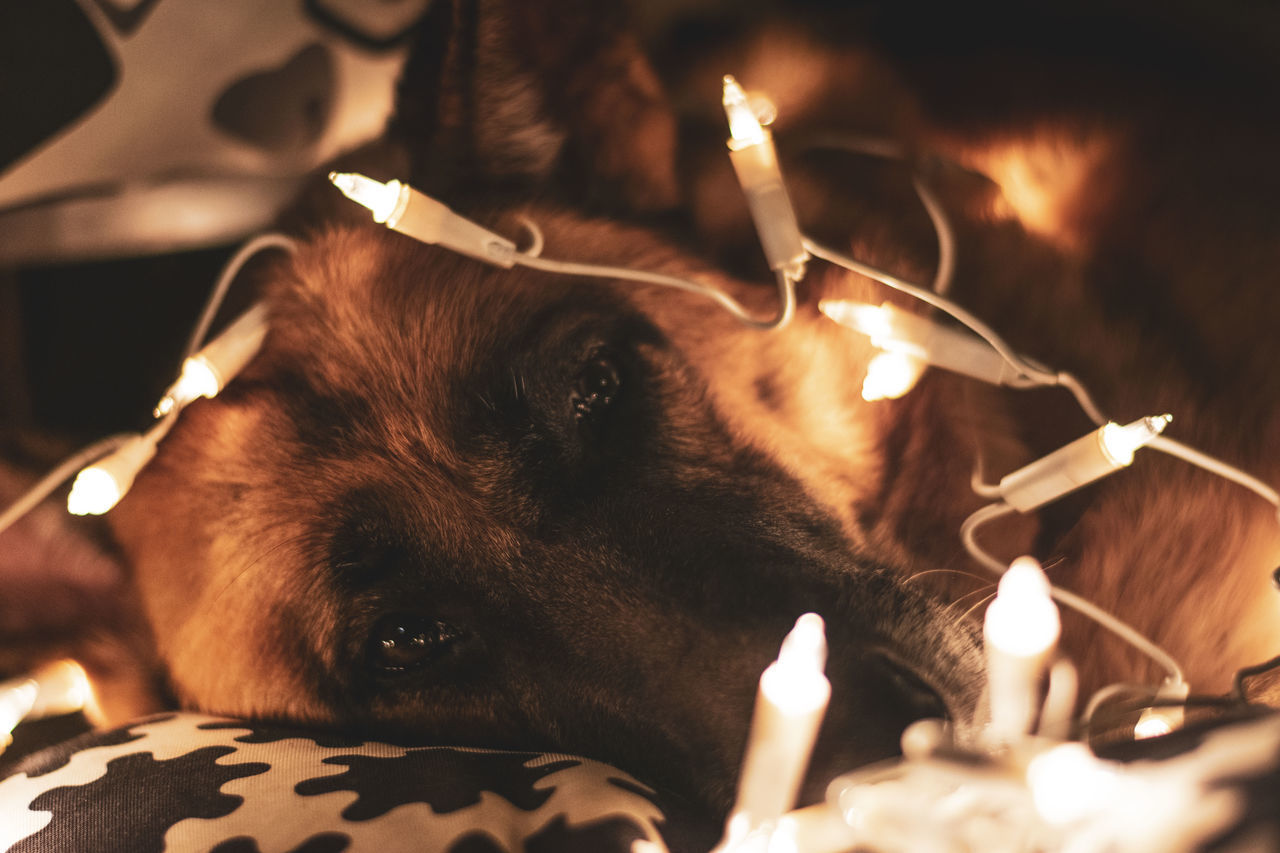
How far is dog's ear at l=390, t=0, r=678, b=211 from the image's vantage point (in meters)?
1.13

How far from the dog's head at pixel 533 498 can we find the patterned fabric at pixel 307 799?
0.48 ft

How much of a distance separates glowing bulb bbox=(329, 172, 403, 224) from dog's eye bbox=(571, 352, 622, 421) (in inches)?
11.4

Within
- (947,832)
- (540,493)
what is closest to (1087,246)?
(540,493)

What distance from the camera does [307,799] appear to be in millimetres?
780

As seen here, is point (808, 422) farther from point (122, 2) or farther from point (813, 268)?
point (122, 2)

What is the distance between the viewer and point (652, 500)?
3.33ft

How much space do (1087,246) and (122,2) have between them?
1511 millimetres

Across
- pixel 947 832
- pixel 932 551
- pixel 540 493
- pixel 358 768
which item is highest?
pixel 932 551

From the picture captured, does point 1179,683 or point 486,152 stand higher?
point 486,152

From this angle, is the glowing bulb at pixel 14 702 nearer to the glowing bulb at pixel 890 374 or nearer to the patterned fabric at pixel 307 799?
the patterned fabric at pixel 307 799

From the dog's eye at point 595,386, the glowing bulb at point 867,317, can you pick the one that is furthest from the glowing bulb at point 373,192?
the glowing bulb at point 867,317

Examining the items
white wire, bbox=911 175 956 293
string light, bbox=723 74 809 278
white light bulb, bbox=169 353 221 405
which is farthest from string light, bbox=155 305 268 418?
white wire, bbox=911 175 956 293

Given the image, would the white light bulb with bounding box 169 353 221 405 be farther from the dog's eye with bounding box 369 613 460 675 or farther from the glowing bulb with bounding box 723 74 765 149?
the glowing bulb with bounding box 723 74 765 149

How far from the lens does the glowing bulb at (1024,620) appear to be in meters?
0.62
